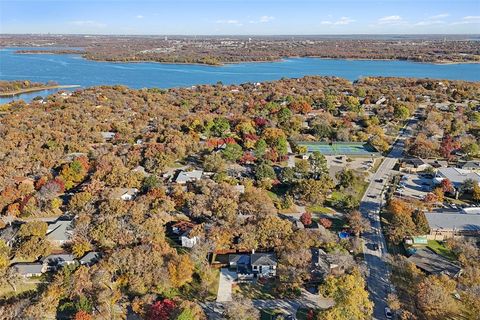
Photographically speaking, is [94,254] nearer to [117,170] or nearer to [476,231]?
[117,170]

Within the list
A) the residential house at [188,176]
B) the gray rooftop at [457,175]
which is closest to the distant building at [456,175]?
the gray rooftop at [457,175]

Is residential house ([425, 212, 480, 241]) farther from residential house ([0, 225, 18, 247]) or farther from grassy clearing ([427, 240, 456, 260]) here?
residential house ([0, 225, 18, 247])

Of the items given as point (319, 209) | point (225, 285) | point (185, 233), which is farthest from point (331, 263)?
point (185, 233)

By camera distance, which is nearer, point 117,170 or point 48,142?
point 117,170

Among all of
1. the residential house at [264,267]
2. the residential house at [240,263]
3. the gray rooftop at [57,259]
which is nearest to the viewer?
the residential house at [264,267]

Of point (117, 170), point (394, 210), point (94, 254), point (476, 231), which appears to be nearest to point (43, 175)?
point (117, 170)

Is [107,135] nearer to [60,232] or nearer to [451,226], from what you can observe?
[60,232]

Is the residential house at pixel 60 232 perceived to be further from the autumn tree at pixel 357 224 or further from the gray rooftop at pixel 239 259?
the autumn tree at pixel 357 224
